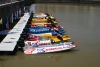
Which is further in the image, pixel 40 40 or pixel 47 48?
pixel 40 40

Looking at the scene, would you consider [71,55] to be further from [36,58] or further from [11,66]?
[11,66]

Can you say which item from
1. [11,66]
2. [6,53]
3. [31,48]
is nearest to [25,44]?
[31,48]

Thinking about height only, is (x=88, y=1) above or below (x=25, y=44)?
below

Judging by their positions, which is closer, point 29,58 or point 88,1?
point 29,58

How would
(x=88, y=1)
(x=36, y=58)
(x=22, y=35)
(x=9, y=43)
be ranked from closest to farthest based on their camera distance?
1. (x=36, y=58)
2. (x=9, y=43)
3. (x=22, y=35)
4. (x=88, y=1)

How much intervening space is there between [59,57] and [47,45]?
147 centimetres

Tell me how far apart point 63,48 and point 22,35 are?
3.69 metres

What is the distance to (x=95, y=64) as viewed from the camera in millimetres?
12953

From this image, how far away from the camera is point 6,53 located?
1392 cm

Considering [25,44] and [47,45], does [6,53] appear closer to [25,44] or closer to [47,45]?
[25,44]

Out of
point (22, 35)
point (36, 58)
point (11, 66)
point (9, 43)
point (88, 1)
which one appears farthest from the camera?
point (88, 1)

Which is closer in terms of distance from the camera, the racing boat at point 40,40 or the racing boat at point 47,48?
the racing boat at point 47,48

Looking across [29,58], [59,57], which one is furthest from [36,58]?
[59,57]

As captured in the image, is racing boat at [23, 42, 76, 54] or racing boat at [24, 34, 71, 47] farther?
racing boat at [24, 34, 71, 47]
